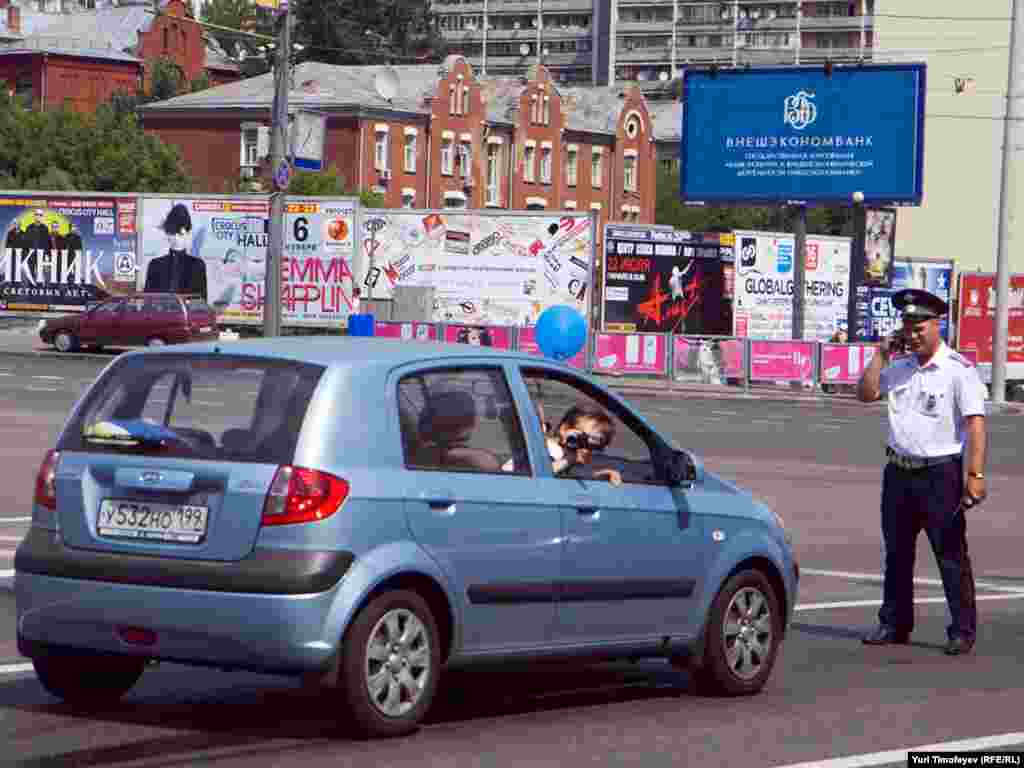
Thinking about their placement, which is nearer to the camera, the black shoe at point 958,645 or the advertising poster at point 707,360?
the black shoe at point 958,645

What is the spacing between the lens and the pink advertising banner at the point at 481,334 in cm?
5234

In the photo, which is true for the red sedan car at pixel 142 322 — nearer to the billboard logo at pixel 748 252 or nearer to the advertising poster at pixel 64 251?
the advertising poster at pixel 64 251

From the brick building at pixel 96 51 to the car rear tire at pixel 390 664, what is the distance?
9702cm

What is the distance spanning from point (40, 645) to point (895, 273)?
58.9m

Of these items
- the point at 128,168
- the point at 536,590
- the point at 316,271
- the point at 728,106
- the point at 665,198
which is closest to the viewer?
the point at 536,590

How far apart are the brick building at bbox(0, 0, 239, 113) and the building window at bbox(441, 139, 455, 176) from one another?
757 inches

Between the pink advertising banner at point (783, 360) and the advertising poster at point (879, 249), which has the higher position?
the advertising poster at point (879, 249)

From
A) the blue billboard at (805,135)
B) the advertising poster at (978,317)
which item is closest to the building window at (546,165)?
the blue billboard at (805,135)

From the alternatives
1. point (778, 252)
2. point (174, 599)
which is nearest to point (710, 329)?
point (778, 252)

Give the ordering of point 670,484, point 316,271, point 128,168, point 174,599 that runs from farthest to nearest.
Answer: point 128,168 → point 316,271 → point 670,484 → point 174,599

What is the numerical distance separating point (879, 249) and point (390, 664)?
189 ft

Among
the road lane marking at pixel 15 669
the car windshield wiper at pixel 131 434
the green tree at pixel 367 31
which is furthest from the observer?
the green tree at pixel 367 31

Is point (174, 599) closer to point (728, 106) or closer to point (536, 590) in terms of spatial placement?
point (536, 590)

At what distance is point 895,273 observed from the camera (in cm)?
6562
